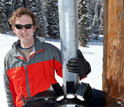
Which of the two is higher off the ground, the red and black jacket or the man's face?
the man's face

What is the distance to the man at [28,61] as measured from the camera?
2.27 metres

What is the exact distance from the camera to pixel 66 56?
5.45 ft

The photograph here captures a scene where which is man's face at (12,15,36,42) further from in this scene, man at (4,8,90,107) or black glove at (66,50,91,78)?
black glove at (66,50,91,78)

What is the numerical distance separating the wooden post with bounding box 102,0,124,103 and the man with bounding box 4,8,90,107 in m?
0.68

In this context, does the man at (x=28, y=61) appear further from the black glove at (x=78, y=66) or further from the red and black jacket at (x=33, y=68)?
the black glove at (x=78, y=66)

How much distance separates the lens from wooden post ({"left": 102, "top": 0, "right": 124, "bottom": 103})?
211 cm

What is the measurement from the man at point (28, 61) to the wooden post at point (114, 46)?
2.23 feet

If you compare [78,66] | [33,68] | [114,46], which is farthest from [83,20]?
[78,66]

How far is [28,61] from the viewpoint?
2.28m

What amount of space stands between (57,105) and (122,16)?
1357mm

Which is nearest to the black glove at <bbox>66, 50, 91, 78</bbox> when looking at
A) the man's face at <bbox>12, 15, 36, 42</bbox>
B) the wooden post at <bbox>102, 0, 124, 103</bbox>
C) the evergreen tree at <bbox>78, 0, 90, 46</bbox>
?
the wooden post at <bbox>102, 0, 124, 103</bbox>

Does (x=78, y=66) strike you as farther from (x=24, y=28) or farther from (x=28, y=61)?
(x=24, y=28)

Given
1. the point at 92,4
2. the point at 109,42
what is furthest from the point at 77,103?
the point at 92,4

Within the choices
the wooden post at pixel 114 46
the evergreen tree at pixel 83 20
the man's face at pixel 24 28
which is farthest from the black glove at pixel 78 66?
the evergreen tree at pixel 83 20
